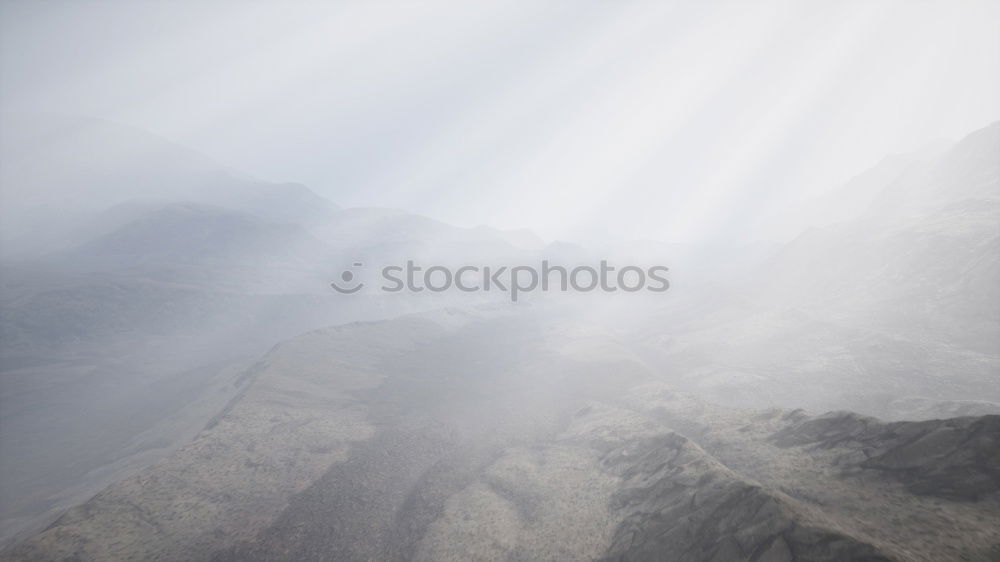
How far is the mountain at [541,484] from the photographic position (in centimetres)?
1350

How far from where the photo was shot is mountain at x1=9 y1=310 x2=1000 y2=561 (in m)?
13.5

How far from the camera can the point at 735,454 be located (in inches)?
896

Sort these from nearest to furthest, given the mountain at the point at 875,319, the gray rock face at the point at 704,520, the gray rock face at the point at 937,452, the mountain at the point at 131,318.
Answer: the gray rock face at the point at 704,520 < the gray rock face at the point at 937,452 < the mountain at the point at 875,319 < the mountain at the point at 131,318

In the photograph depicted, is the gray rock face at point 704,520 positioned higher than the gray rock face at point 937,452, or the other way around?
the gray rock face at point 937,452

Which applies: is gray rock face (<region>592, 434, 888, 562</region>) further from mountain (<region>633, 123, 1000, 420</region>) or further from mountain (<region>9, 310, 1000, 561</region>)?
mountain (<region>633, 123, 1000, 420</region>)

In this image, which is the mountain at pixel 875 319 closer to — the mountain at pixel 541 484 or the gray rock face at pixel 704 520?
the mountain at pixel 541 484

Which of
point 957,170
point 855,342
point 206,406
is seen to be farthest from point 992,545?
point 957,170

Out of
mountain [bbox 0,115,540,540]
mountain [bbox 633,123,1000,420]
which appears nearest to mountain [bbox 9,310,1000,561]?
mountain [bbox 0,115,540,540]

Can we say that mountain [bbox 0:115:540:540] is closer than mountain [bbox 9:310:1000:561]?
No

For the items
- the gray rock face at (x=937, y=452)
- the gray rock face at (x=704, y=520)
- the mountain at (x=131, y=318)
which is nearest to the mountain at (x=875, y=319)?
the gray rock face at (x=937, y=452)

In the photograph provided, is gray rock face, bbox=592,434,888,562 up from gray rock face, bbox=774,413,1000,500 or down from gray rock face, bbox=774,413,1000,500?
down

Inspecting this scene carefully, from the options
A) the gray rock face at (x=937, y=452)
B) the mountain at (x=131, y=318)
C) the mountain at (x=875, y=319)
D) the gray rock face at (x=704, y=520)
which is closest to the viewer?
the gray rock face at (x=704, y=520)

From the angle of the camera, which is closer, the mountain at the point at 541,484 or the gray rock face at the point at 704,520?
the gray rock face at the point at 704,520

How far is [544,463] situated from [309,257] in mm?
168787
